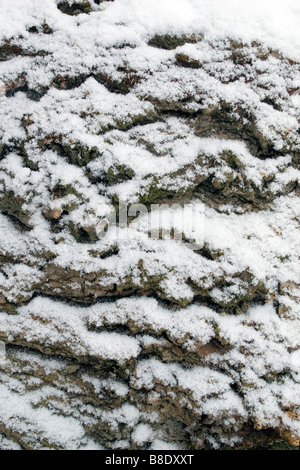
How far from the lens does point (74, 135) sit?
3377 mm

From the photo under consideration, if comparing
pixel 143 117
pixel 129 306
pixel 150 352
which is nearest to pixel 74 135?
pixel 143 117

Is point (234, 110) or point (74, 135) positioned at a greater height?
point (234, 110)

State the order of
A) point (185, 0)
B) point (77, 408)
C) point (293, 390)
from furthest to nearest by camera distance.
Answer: point (185, 0)
point (77, 408)
point (293, 390)

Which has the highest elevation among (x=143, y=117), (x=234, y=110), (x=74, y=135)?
(x=234, y=110)

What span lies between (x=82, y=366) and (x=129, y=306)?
840mm

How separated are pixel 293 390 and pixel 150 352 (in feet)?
4.74

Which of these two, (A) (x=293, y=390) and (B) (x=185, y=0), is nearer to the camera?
(A) (x=293, y=390)

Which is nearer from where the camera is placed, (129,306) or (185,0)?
(129,306)

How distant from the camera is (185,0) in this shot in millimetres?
3844

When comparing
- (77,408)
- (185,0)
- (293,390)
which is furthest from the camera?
(185,0)

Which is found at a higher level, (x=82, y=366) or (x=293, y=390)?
(x=293, y=390)

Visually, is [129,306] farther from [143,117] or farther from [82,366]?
[143,117]
